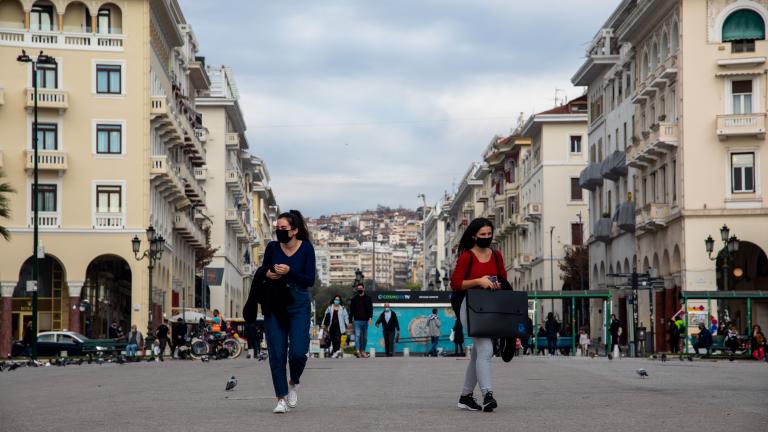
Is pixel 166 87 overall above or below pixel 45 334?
above

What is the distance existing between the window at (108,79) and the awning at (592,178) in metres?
25.1

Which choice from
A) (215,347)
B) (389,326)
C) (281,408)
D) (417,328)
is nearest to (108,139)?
(417,328)

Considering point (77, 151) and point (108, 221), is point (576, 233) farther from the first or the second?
point (77, 151)

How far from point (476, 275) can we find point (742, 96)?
1739 inches

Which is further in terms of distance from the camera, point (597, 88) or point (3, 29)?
point (597, 88)

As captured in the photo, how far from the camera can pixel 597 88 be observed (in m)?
79.4

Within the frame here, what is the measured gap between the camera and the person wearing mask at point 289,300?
45.8 feet

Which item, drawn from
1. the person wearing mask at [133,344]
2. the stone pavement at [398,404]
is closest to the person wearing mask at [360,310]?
the person wearing mask at [133,344]

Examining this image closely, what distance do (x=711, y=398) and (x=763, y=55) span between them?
4104cm

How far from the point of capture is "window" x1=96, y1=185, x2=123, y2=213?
6303cm

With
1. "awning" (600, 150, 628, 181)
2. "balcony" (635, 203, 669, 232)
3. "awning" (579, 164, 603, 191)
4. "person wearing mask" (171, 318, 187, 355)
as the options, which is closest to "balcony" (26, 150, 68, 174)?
"person wearing mask" (171, 318, 187, 355)

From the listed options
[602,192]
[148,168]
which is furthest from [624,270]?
[148,168]

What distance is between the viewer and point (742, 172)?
183ft

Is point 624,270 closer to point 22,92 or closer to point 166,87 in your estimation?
point 166,87
